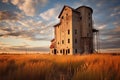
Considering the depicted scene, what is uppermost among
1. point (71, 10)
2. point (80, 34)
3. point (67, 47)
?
point (71, 10)

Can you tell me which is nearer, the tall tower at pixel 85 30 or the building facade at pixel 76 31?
the building facade at pixel 76 31

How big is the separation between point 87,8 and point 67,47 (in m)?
11.8

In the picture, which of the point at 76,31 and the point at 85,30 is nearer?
the point at 76,31

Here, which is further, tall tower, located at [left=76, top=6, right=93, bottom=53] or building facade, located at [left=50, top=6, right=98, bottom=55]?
tall tower, located at [left=76, top=6, right=93, bottom=53]

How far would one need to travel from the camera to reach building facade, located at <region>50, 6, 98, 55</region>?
36.3 m

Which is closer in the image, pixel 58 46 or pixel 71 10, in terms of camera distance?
pixel 71 10

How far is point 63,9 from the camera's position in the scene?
131 feet

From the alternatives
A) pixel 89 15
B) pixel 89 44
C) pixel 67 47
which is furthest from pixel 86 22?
pixel 67 47

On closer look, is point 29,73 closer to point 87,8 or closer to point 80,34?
point 80,34

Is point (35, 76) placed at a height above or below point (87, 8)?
below

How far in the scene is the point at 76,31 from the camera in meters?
36.8

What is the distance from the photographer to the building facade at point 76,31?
36.3 meters

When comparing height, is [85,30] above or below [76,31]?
above

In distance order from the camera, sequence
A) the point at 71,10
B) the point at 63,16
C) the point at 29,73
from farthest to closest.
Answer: the point at 63,16 < the point at 71,10 < the point at 29,73
